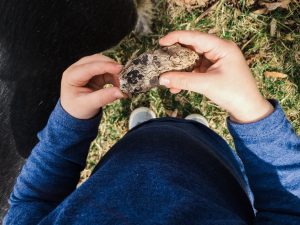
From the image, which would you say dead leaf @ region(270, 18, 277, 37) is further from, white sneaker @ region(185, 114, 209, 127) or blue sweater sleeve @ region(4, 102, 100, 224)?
blue sweater sleeve @ region(4, 102, 100, 224)

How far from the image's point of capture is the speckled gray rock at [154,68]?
1.70m

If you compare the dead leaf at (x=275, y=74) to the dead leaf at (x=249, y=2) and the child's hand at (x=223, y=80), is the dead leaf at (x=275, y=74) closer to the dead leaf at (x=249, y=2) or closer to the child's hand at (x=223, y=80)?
the dead leaf at (x=249, y=2)

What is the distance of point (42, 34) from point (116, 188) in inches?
44.0

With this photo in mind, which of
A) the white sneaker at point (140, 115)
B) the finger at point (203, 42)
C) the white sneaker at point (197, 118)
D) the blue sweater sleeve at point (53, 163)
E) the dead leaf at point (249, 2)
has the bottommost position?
the white sneaker at point (140, 115)

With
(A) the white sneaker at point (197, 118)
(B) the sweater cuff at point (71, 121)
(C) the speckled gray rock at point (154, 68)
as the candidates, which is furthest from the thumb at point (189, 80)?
(A) the white sneaker at point (197, 118)

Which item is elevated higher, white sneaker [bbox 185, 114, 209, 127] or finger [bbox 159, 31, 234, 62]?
finger [bbox 159, 31, 234, 62]

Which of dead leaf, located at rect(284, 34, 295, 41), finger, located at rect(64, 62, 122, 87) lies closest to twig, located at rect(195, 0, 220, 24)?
dead leaf, located at rect(284, 34, 295, 41)

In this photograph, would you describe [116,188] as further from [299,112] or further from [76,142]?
[299,112]

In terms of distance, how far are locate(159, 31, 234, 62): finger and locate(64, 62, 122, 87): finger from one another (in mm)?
258

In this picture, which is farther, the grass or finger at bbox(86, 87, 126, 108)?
the grass

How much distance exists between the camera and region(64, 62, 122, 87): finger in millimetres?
1686

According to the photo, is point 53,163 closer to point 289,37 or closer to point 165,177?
point 165,177

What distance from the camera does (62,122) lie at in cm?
182

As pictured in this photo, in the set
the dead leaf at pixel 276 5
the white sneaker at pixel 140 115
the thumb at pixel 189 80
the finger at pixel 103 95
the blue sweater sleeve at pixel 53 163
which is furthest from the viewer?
the white sneaker at pixel 140 115
